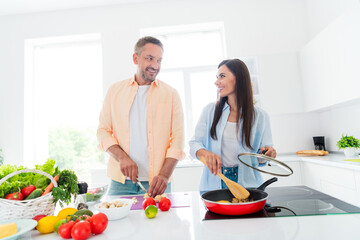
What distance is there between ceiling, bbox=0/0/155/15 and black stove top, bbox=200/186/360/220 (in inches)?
139

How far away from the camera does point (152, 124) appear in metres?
1.65

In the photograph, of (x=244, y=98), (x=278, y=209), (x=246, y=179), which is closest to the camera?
(x=278, y=209)

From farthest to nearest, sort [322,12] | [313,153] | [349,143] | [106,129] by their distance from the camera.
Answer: [322,12] < [313,153] < [349,143] < [106,129]

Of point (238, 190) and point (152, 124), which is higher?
point (152, 124)

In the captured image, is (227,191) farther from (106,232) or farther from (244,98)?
(244,98)

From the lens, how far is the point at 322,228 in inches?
31.5

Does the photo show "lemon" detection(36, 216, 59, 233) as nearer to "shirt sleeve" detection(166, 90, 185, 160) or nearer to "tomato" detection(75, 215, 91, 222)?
"tomato" detection(75, 215, 91, 222)

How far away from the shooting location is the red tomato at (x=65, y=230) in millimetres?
795

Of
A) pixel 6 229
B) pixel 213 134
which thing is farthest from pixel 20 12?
pixel 6 229

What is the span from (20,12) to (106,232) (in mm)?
4247

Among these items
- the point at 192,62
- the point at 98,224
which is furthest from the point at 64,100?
the point at 98,224

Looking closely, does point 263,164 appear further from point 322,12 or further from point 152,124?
point 322,12

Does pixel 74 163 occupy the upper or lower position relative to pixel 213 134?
lower

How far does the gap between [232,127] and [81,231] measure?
1098 mm
